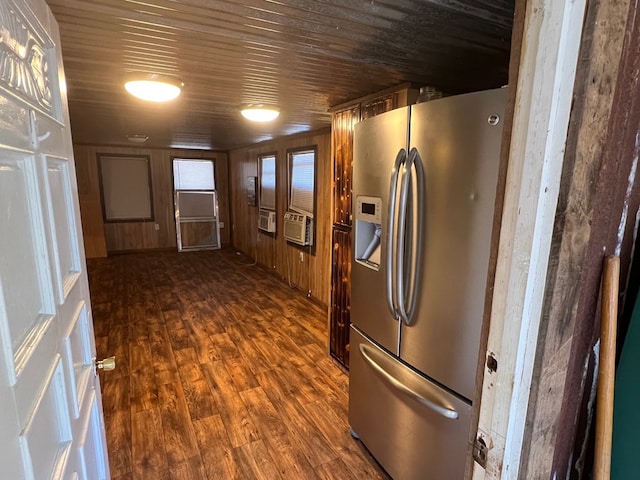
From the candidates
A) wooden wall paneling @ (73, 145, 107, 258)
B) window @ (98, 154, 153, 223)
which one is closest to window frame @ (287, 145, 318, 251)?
window @ (98, 154, 153, 223)

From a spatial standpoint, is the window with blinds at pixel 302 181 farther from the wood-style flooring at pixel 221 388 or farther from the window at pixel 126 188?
the window at pixel 126 188

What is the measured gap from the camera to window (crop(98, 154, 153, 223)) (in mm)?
6605

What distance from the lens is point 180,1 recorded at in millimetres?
1197

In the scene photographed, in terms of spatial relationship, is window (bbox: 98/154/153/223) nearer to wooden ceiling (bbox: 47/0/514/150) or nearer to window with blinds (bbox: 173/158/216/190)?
window with blinds (bbox: 173/158/216/190)

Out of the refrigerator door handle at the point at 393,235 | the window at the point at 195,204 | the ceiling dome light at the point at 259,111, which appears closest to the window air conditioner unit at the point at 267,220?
the window at the point at 195,204

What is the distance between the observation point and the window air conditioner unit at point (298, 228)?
4.49m

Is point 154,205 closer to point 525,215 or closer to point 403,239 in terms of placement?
point 403,239

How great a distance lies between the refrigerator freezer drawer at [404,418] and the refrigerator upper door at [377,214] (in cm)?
13

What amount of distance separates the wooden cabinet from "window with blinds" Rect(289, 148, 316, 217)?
5.14ft

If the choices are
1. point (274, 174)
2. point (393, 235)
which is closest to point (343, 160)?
point (393, 235)

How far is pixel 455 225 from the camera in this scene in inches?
50.9

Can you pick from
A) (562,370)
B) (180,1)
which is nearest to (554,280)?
(562,370)

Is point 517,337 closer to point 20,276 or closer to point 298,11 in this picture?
point 20,276

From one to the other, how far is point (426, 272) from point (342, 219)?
4.45 feet
